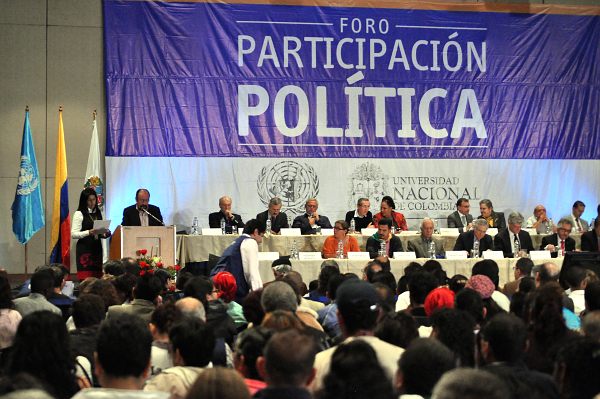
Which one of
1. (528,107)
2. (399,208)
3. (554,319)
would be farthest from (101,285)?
(528,107)

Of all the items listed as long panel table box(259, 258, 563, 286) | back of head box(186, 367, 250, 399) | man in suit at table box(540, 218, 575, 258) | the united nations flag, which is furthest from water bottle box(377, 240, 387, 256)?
back of head box(186, 367, 250, 399)

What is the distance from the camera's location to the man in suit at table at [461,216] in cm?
1150

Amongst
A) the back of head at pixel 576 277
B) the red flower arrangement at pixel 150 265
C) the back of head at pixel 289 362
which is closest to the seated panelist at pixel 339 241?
the red flower arrangement at pixel 150 265

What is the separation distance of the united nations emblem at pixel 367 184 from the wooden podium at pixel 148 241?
11.5ft

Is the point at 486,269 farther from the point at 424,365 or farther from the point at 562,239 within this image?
the point at 562,239

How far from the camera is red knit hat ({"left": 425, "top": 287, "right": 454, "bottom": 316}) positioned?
4801 millimetres

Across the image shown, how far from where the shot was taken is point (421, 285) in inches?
204

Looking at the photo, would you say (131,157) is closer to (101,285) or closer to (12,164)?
(12,164)

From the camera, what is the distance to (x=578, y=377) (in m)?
2.73

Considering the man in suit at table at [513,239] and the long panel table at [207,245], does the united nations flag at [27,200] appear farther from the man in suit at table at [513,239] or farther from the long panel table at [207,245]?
the man in suit at table at [513,239]

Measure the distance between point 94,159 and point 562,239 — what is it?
556cm

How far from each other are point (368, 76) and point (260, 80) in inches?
57.4

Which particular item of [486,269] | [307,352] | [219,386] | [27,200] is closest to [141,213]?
[27,200]

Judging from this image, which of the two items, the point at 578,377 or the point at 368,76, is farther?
the point at 368,76
